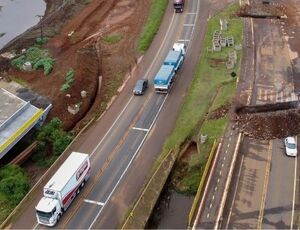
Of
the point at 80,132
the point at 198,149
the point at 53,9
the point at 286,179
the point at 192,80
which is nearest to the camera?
the point at 286,179

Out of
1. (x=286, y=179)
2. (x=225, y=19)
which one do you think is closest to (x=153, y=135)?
(x=286, y=179)

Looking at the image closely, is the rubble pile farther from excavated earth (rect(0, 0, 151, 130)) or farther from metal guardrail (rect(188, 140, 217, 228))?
excavated earth (rect(0, 0, 151, 130))

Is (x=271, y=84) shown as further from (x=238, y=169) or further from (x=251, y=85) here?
(x=238, y=169)

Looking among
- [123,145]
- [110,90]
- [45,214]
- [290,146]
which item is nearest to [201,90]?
[110,90]

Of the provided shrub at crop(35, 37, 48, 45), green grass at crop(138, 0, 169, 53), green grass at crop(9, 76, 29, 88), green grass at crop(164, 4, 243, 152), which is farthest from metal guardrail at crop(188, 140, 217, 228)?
shrub at crop(35, 37, 48, 45)

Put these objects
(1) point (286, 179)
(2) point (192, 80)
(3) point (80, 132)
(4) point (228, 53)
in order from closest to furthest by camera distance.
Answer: (1) point (286, 179)
(3) point (80, 132)
(2) point (192, 80)
(4) point (228, 53)

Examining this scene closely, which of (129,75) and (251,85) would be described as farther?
(129,75)

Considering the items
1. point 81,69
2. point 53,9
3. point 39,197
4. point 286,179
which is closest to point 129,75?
point 81,69
